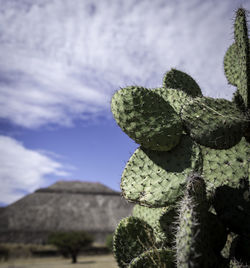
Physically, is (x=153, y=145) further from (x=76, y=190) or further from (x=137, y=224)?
(x=76, y=190)

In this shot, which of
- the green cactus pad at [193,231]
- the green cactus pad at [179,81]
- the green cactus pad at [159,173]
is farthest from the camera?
the green cactus pad at [179,81]

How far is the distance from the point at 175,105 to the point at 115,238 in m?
1.25

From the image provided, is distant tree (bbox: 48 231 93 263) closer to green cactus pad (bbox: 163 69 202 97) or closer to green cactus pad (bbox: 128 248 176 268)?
green cactus pad (bbox: 163 69 202 97)

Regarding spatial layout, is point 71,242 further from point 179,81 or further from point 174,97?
point 174,97

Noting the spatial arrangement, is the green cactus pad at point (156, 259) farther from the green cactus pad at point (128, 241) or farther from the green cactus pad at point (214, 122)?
the green cactus pad at point (214, 122)

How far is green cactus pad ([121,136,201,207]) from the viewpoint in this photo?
1.93m

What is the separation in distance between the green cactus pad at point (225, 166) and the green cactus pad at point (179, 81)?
90 centimetres

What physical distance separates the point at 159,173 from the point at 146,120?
0.40m

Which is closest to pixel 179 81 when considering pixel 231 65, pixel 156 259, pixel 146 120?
pixel 231 65

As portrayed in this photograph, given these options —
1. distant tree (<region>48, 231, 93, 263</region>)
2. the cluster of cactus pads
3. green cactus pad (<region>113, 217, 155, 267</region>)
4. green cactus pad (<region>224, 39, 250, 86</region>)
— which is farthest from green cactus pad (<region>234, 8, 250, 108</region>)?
distant tree (<region>48, 231, 93, 263</region>)

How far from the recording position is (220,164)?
2.09 metres

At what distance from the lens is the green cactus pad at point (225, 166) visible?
80.4 inches

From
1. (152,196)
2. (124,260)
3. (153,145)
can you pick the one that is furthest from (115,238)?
(153,145)

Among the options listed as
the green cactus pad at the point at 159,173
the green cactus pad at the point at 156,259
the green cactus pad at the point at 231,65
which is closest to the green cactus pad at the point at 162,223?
the green cactus pad at the point at 156,259
